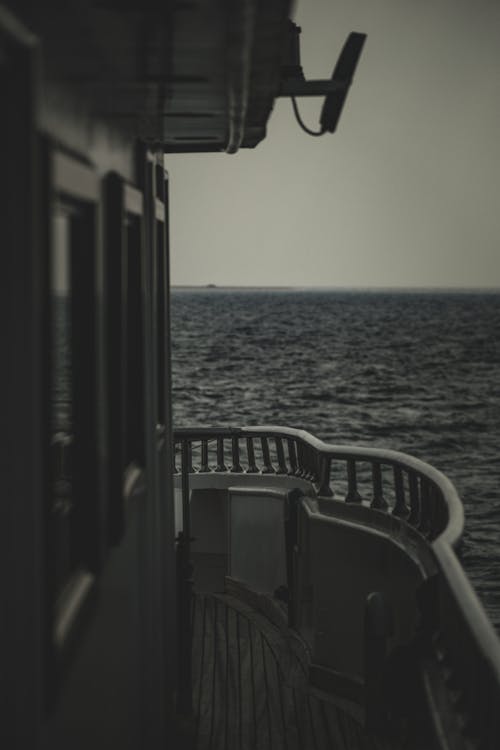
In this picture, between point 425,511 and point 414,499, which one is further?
point 414,499

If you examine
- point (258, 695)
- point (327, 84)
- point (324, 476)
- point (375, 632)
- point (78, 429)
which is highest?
point (327, 84)

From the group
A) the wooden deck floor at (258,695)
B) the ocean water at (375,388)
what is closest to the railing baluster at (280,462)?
the wooden deck floor at (258,695)

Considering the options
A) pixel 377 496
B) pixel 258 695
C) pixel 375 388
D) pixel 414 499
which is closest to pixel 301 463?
pixel 377 496

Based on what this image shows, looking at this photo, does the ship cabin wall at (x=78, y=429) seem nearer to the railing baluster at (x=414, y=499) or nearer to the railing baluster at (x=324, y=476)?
the railing baluster at (x=414, y=499)

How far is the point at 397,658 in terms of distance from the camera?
484 centimetres

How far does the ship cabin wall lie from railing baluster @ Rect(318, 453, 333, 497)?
9.64 feet

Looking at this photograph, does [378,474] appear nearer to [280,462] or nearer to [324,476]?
[324,476]

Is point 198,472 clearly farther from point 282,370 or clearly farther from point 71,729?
point 282,370

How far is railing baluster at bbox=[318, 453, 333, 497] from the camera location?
865cm

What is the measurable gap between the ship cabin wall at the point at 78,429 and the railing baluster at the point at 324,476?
2938mm

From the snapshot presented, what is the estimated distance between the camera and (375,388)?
216 feet

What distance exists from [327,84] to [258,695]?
15.2 feet

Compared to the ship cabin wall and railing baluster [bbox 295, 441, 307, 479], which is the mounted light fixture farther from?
railing baluster [bbox 295, 441, 307, 479]

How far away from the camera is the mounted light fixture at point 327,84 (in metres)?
4.36
